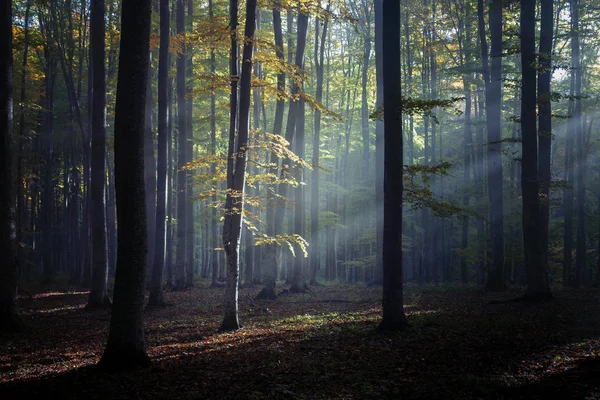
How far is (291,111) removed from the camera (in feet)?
66.4

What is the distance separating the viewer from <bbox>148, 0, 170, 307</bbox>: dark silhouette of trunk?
54.4ft

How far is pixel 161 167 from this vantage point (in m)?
17.5

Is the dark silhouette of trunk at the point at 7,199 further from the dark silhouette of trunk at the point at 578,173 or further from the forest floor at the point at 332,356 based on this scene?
the dark silhouette of trunk at the point at 578,173

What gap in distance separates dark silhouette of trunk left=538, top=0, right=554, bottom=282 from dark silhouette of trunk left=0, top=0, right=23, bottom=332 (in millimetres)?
14747

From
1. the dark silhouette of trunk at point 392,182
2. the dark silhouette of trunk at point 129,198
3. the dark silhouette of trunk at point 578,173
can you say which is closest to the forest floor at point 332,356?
the dark silhouette of trunk at point 129,198

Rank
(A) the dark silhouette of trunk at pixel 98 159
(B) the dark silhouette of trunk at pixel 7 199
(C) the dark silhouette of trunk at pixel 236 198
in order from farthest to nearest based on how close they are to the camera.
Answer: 1. (A) the dark silhouette of trunk at pixel 98 159
2. (C) the dark silhouette of trunk at pixel 236 198
3. (B) the dark silhouette of trunk at pixel 7 199

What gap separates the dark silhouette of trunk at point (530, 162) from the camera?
47.4 ft

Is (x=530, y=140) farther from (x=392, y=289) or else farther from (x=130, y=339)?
(x=130, y=339)

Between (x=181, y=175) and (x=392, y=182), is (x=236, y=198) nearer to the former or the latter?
(x=392, y=182)

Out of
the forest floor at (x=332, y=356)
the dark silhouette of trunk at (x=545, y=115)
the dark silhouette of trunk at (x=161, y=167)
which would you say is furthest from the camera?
the dark silhouette of trunk at (x=161, y=167)

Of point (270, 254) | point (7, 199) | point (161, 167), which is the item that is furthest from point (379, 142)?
point (7, 199)

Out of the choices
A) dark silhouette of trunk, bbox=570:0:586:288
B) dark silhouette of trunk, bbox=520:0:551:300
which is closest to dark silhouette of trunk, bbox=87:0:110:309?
dark silhouette of trunk, bbox=520:0:551:300

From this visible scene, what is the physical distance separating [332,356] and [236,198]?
4927mm

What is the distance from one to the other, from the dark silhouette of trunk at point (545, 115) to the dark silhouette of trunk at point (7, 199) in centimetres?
1475
